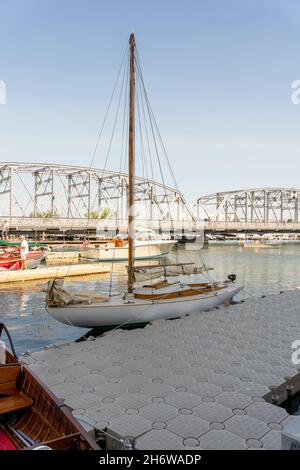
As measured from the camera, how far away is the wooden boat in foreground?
454cm

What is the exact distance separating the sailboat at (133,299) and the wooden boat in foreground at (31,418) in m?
7.64

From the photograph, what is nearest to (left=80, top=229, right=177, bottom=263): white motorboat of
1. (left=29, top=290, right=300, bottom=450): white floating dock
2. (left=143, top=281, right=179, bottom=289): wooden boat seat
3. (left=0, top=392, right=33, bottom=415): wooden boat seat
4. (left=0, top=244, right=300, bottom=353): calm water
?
(left=0, top=244, right=300, bottom=353): calm water

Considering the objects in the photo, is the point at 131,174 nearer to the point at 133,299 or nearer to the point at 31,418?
the point at 133,299

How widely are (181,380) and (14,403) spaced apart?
4.36m

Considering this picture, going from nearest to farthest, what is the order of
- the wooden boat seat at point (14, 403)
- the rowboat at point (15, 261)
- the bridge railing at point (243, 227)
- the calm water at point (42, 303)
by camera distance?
1. the wooden boat seat at point (14, 403)
2. the calm water at point (42, 303)
3. the rowboat at point (15, 261)
4. the bridge railing at point (243, 227)

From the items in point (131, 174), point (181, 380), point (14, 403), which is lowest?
point (181, 380)

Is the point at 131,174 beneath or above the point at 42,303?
above

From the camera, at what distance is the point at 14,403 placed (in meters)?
5.86

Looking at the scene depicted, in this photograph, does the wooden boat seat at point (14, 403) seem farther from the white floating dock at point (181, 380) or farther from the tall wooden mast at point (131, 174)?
the tall wooden mast at point (131, 174)

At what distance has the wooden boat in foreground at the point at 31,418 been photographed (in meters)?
4.54

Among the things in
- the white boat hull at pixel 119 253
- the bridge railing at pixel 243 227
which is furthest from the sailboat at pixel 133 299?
the bridge railing at pixel 243 227

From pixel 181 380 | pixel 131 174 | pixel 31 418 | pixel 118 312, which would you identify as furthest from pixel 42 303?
pixel 31 418
